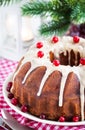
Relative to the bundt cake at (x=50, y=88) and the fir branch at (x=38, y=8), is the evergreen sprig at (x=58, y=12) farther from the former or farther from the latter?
the bundt cake at (x=50, y=88)

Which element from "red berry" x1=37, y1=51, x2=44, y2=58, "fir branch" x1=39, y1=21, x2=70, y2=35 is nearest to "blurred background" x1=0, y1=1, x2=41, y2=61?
"fir branch" x1=39, y1=21, x2=70, y2=35

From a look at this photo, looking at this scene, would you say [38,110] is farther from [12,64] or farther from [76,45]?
[12,64]

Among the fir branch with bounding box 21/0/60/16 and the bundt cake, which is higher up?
the fir branch with bounding box 21/0/60/16

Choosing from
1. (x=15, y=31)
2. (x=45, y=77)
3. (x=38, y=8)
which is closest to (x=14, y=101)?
(x=45, y=77)

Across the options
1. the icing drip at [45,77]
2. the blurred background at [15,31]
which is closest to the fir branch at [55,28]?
the blurred background at [15,31]

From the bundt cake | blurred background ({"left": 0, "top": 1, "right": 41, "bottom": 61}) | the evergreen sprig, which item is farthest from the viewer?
blurred background ({"left": 0, "top": 1, "right": 41, "bottom": 61})

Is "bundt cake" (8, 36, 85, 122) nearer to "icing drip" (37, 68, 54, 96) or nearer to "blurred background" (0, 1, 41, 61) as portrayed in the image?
"icing drip" (37, 68, 54, 96)
